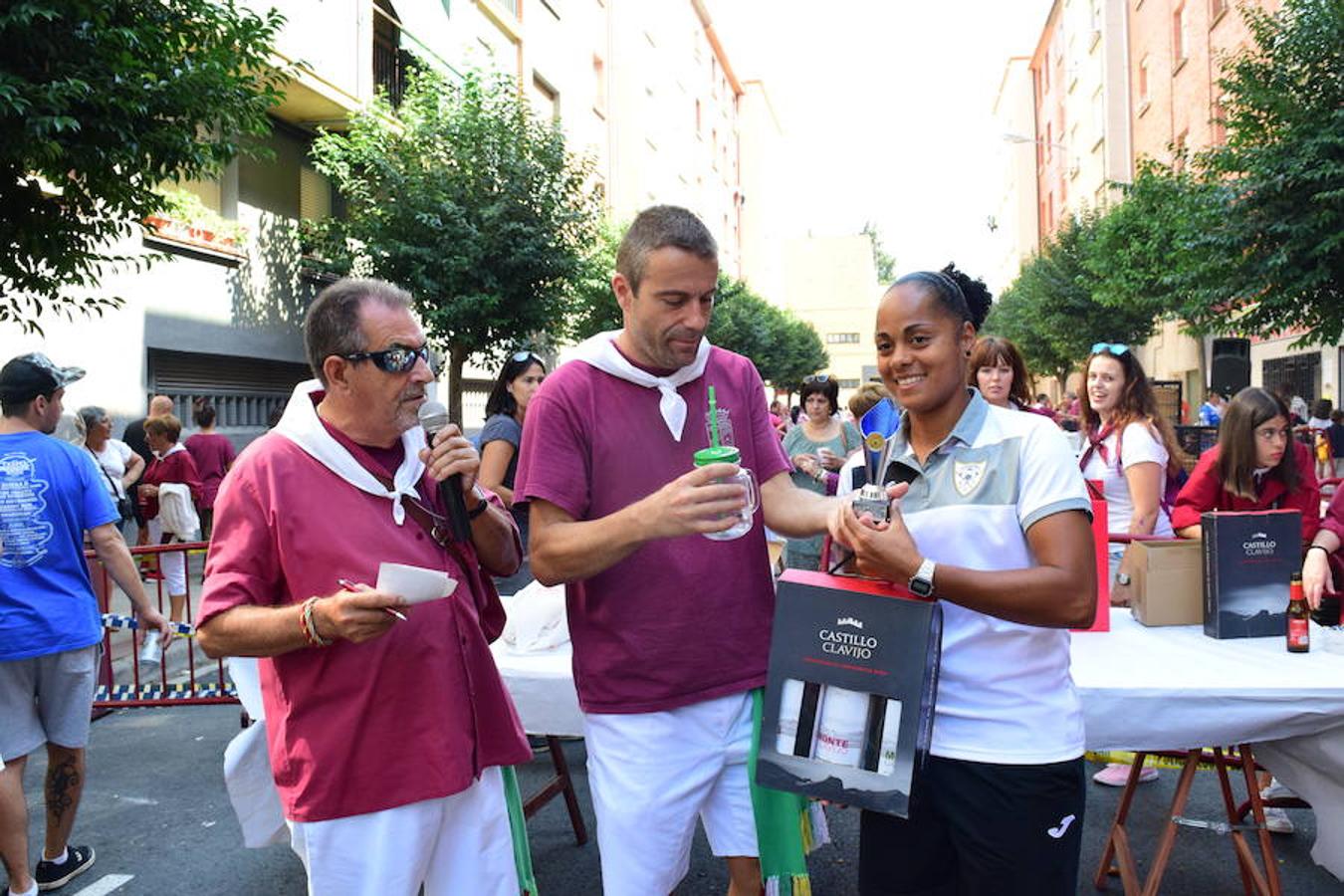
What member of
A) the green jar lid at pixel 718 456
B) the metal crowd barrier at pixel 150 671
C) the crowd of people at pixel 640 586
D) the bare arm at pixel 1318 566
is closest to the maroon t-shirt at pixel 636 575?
the crowd of people at pixel 640 586

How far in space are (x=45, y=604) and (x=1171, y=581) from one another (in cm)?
445

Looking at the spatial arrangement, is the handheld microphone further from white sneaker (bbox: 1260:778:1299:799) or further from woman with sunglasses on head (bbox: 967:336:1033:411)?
white sneaker (bbox: 1260:778:1299:799)

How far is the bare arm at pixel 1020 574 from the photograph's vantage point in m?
2.01

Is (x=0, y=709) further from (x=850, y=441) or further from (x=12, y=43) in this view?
(x=850, y=441)

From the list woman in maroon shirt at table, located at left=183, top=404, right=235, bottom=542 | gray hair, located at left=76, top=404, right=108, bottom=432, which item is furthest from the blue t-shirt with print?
woman in maroon shirt at table, located at left=183, top=404, right=235, bottom=542

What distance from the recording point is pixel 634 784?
2.48 m

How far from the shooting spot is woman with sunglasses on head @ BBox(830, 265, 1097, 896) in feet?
6.66

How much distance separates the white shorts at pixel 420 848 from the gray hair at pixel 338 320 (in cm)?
103

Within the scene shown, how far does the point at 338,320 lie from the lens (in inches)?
92.6

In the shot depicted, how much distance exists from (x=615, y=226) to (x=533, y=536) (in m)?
23.3

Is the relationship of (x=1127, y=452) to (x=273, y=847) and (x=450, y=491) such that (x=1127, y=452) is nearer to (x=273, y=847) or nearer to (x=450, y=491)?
(x=450, y=491)

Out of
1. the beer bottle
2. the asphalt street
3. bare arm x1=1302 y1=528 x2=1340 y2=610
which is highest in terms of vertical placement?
bare arm x1=1302 y1=528 x2=1340 y2=610

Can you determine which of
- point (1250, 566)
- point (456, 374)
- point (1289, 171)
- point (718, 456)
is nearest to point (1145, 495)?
point (1250, 566)

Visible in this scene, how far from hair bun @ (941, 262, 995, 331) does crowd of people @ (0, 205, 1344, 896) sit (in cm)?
2
